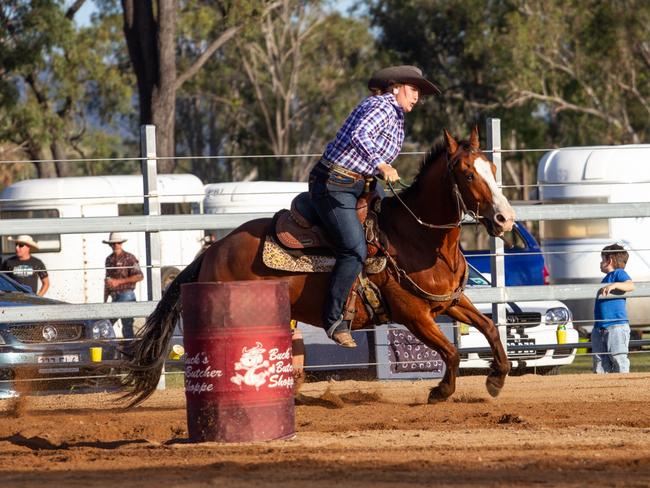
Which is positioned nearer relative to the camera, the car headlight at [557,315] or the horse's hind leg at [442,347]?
the horse's hind leg at [442,347]

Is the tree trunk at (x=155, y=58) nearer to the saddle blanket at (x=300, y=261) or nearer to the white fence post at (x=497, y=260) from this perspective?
the white fence post at (x=497, y=260)

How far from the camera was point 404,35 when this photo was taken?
4884cm

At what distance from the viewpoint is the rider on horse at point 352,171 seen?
28.7 ft

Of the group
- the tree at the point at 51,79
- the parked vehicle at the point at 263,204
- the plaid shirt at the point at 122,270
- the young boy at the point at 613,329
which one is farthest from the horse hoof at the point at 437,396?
the tree at the point at 51,79

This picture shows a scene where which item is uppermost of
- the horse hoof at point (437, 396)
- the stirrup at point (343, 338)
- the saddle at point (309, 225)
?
the saddle at point (309, 225)

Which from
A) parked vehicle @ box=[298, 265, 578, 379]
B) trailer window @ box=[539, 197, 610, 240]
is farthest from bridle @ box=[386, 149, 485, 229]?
trailer window @ box=[539, 197, 610, 240]

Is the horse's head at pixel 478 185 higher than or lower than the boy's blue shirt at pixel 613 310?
higher

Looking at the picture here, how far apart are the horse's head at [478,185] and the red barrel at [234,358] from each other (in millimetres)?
1727

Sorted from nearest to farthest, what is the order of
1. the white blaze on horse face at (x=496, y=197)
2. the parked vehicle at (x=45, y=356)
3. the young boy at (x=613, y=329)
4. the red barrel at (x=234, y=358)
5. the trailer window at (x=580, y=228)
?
the red barrel at (x=234, y=358), the white blaze on horse face at (x=496, y=197), the parked vehicle at (x=45, y=356), the young boy at (x=613, y=329), the trailer window at (x=580, y=228)

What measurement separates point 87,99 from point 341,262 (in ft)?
114

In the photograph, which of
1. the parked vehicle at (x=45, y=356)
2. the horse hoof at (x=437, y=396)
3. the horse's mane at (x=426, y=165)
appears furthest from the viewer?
the parked vehicle at (x=45, y=356)

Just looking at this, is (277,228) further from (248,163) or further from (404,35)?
(248,163)

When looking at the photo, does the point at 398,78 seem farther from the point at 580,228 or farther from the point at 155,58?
the point at 155,58

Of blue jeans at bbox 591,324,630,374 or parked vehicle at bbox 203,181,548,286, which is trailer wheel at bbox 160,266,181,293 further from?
blue jeans at bbox 591,324,630,374
